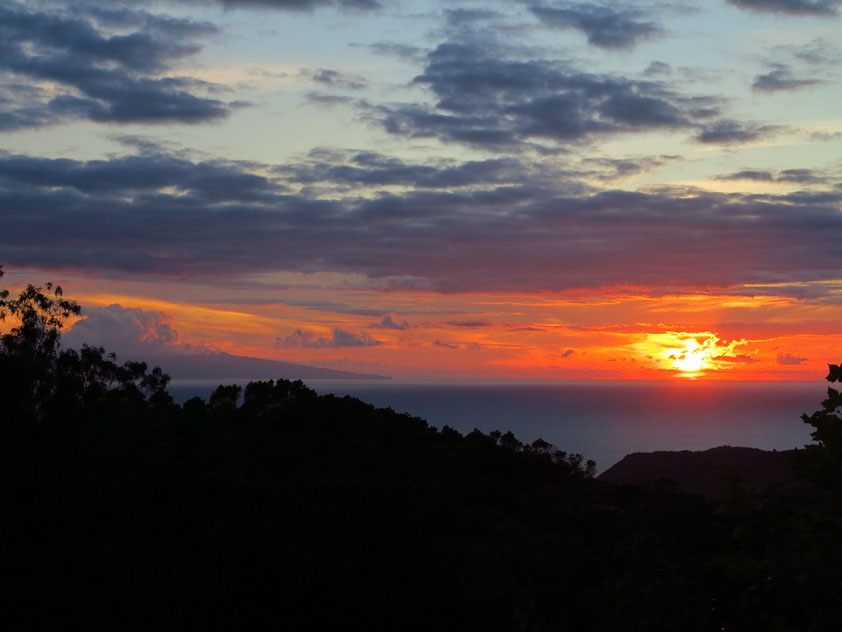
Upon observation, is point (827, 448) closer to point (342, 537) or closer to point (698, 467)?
point (342, 537)

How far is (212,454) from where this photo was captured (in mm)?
25688

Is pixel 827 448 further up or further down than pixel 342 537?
further up

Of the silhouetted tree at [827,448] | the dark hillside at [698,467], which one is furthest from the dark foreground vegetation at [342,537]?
the dark hillside at [698,467]

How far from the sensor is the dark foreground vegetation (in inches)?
437

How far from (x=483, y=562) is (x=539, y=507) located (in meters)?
8.40

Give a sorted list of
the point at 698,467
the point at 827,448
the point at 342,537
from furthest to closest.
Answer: the point at 698,467 < the point at 342,537 < the point at 827,448

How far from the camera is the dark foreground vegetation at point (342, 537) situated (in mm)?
11102

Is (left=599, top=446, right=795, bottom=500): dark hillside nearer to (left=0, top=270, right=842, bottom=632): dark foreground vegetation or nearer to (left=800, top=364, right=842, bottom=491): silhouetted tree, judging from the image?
(left=0, top=270, right=842, bottom=632): dark foreground vegetation

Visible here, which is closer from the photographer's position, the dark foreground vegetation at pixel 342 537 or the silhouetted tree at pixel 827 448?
the silhouetted tree at pixel 827 448

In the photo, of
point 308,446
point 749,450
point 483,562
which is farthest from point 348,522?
point 749,450

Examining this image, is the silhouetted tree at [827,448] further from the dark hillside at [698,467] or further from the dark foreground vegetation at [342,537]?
the dark hillside at [698,467]

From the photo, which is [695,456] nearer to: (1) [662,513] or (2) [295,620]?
(1) [662,513]

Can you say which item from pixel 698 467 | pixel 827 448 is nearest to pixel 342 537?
pixel 827 448

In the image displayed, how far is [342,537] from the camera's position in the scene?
→ 22766mm
